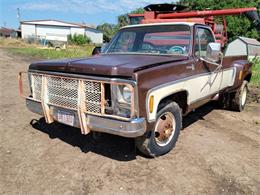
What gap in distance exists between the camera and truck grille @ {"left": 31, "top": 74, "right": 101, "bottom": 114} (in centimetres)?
408

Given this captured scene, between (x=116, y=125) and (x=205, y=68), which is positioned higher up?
(x=205, y=68)

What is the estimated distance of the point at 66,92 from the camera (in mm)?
4402

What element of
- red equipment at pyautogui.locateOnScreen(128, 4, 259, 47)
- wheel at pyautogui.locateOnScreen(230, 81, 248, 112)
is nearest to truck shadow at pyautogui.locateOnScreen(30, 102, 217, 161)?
wheel at pyautogui.locateOnScreen(230, 81, 248, 112)

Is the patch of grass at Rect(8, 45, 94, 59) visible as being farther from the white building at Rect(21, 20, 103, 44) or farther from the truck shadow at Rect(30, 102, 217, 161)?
the white building at Rect(21, 20, 103, 44)

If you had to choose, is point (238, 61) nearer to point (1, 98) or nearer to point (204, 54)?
point (204, 54)

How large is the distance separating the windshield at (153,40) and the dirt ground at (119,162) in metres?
1.56

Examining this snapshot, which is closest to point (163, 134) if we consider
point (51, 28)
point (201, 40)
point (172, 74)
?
point (172, 74)

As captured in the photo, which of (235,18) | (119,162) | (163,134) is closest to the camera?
(119,162)

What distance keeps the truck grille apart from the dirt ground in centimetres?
77

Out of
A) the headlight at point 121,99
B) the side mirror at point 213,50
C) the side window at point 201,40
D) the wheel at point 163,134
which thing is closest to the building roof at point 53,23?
the side window at point 201,40

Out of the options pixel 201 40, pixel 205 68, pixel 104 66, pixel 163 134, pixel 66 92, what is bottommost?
pixel 163 134

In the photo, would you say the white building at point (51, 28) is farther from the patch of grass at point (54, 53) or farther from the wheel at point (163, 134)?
A: the wheel at point (163, 134)

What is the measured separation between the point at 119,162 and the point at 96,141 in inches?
34.0

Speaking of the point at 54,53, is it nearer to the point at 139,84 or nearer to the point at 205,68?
the point at 205,68
